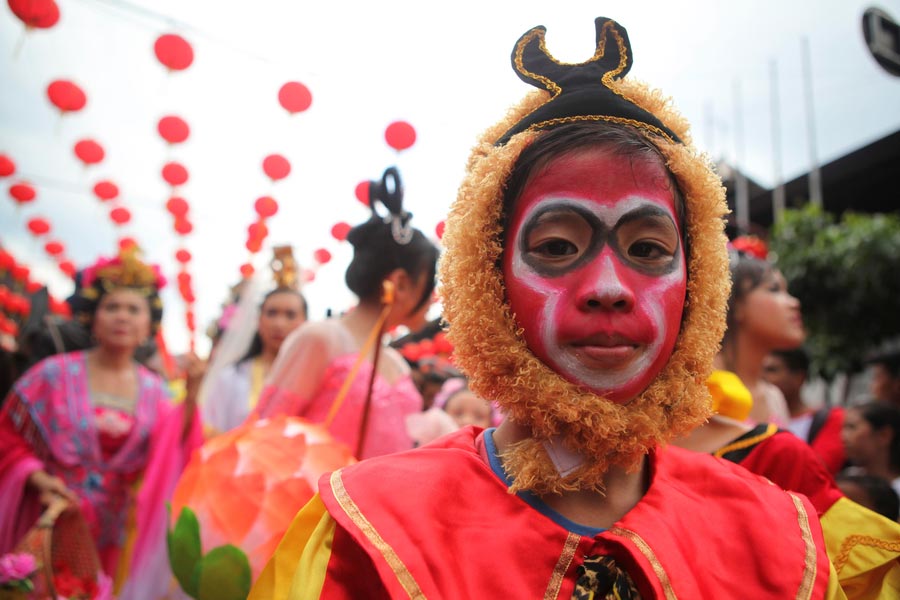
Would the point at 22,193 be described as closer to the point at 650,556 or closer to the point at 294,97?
the point at 294,97

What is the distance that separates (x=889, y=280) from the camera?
8.06 metres

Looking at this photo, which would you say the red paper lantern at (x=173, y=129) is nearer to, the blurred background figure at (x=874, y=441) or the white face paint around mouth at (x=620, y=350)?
the white face paint around mouth at (x=620, y=350)

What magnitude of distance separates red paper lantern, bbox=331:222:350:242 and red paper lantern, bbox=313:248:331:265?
637 millimetres

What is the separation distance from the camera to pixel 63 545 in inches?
124

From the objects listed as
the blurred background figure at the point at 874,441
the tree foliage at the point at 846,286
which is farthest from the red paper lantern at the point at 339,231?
the tree foliage at the point at 846,286

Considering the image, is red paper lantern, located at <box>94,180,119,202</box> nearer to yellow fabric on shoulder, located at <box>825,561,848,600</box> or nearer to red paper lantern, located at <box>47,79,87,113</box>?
red paper lantern, located at <box>47,79,87,113</box>

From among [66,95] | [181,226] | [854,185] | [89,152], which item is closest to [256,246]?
[181,226]

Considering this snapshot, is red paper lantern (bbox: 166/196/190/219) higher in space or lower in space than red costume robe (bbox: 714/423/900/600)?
higher

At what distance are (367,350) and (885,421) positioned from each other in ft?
11.7

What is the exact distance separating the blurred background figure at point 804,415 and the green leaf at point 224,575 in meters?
3.57

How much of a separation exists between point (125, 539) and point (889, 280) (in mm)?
8100

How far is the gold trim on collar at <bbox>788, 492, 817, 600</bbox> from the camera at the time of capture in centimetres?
131

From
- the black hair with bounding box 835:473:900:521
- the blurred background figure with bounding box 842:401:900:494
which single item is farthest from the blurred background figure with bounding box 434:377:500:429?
the blurred background figure with bounding box 842:401:900:494

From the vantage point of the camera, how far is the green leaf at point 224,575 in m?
1.75
